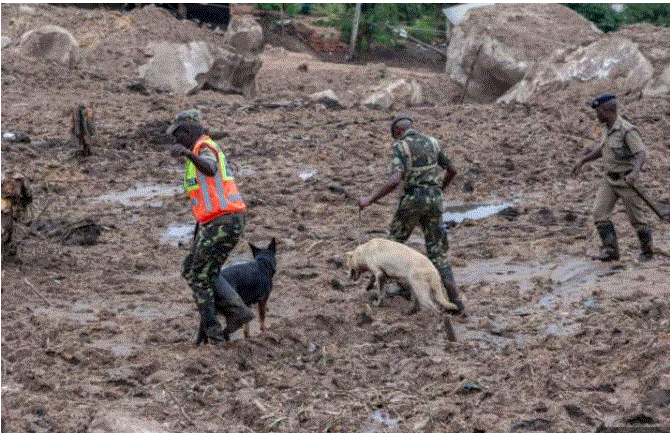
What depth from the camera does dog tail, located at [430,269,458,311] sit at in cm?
965

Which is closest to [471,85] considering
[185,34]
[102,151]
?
[185,34]

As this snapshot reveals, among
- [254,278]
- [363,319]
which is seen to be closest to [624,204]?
[363,319]

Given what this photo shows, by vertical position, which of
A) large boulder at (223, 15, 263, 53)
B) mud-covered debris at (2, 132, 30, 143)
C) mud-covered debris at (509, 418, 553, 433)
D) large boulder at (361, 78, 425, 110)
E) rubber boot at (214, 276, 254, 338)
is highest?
mud-covered debris at (509, 418, 553, 433)

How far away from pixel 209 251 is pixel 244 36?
75.7ft

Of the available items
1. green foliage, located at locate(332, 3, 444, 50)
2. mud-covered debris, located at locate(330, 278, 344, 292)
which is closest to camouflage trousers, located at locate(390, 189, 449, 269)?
mud-covered debris, located at locate(330, 278, 344, 292)

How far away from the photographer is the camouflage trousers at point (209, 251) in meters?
8.50

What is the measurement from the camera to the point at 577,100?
22.2 m

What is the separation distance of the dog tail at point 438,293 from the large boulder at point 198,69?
55.6 ft

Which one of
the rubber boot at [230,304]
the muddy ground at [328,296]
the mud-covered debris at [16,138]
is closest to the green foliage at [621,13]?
the muddy ground at [328,296]

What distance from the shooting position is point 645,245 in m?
11.5

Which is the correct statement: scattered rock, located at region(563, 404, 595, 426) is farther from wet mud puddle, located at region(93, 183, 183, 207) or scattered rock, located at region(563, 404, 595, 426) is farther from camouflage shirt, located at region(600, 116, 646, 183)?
wet mud puddle, located at region(93, 183, 183, 207)

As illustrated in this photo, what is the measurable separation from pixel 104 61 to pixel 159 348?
2017cm

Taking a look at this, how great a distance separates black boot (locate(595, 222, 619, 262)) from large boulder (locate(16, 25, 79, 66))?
56.9 ft

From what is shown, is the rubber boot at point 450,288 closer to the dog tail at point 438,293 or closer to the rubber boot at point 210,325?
the dog tail at point 438,293
